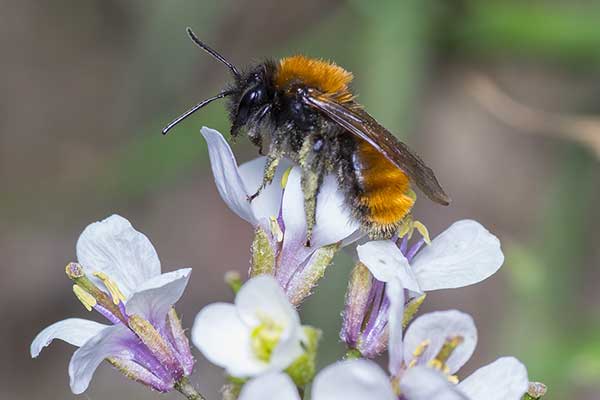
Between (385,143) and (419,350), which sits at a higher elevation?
(385,143)

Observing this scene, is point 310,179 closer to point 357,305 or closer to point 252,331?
point 357,305

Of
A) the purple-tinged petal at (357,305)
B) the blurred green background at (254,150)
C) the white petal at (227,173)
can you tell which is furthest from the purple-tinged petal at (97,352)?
the blurred green background at (254,150)

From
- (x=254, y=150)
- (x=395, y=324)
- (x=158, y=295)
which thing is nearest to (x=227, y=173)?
→ (x=158, y=295)

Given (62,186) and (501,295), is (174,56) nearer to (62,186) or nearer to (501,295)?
(62,186)

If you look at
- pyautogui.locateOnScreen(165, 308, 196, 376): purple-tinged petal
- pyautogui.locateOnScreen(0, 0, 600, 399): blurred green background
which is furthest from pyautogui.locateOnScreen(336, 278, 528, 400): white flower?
pyautogui.locateOnScreen(0, 0, 600, 399): blurred green background

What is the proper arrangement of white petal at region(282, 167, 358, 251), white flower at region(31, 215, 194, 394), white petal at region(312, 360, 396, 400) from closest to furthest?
white petal at region(312, 360, 396, 400) → white flower at region(31, 215, 194, 394) → white petal at region(282, 167, 358, 251)

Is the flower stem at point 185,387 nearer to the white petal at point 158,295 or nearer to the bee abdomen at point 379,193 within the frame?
the white petal at point 158,295

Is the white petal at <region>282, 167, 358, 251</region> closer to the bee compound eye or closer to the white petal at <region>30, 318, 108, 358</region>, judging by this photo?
the bee compound eye
